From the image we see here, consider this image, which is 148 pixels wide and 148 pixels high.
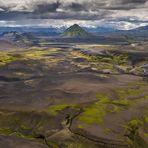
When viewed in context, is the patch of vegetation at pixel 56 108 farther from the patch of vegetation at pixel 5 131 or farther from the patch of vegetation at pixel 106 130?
the patch of vegetation at pixel 106 130

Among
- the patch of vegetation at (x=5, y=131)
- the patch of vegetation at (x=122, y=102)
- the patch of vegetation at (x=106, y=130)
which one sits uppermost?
the patch of vegetation at (x=106, y=130)

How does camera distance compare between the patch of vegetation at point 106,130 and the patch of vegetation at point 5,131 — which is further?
the patch of vegetation at point 5,131

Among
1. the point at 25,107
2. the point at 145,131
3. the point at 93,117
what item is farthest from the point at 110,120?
the point at 25,107

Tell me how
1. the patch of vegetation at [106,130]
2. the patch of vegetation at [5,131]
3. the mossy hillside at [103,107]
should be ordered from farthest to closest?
1. the mossy hillside at [103,107]
2. the patch of vegetation at [5,131]
3. the patch of vegetation at [106,130]

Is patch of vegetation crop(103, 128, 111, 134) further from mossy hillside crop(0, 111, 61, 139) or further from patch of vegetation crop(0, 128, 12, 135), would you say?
patch of vegetation crop(0, 128, 12, 135)

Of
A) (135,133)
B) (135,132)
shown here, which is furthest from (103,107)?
(135,133)

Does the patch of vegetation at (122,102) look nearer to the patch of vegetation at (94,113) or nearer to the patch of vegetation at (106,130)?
the patch of vegetation at (94,113)

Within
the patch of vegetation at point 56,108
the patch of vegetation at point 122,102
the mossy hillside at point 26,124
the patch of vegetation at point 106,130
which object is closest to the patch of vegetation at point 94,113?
the patch of vegetation at point 122,102

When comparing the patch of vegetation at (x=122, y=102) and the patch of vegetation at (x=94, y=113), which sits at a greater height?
the patch of vegetation at (x=94, y=113)

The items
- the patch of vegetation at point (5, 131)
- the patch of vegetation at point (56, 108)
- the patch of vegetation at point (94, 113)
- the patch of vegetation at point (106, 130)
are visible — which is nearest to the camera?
the patch of vegetation at point (106, 130)

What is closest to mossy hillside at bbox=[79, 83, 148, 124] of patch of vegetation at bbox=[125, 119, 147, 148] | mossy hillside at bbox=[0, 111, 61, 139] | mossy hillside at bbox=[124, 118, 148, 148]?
mossy hillside at bbox=[124, 118, 148, 148]

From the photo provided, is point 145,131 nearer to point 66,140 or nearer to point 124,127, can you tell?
point 124,127
